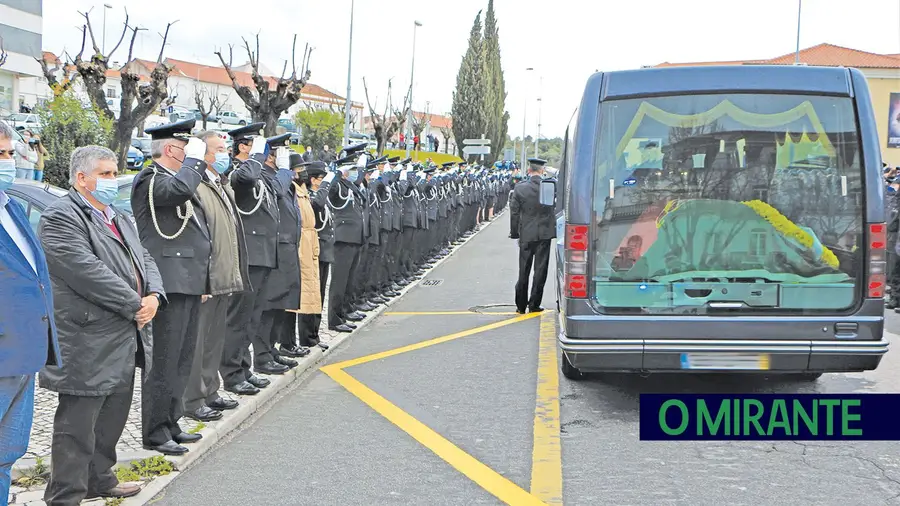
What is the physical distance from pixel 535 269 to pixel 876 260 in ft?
19.9

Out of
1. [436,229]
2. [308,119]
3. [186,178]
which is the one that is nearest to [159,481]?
[186,178]

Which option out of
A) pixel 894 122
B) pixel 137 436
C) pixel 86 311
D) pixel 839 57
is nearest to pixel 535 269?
pixel 137 436

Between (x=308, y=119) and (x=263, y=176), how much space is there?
59.0 meters

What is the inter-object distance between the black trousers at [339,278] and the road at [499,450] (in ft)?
4.87

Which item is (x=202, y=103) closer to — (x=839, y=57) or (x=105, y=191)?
(x=839, y=57)

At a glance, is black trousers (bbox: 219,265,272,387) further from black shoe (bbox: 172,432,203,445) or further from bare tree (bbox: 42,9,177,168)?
bare tree (bbox: 42,9,177,168)

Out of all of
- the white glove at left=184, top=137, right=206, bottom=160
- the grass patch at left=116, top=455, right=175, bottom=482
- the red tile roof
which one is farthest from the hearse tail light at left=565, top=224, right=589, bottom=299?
the red tile roof

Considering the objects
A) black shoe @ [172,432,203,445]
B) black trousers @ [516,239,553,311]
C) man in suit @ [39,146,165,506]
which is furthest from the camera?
black trousers @ [516,239,553,311]

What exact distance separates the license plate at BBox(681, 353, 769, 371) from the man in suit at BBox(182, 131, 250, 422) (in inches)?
119

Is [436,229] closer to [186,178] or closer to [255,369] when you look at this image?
[255,369]

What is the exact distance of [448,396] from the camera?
7605 millimetres

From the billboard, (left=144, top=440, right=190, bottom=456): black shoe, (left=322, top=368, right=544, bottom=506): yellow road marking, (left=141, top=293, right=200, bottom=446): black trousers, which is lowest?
(left=322, top=368, right=544, bottom=506): yellow road marking

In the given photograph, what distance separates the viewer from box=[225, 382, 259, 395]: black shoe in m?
7.32

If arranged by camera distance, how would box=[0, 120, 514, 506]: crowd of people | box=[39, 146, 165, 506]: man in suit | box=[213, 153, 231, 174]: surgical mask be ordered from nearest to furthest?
1. box=[0, 120, 514, 506]: crowd of people
2. box=[39, 146, 165, 506]: man in suit
3. box=[213, 153, 231, 174]: surgical mask
